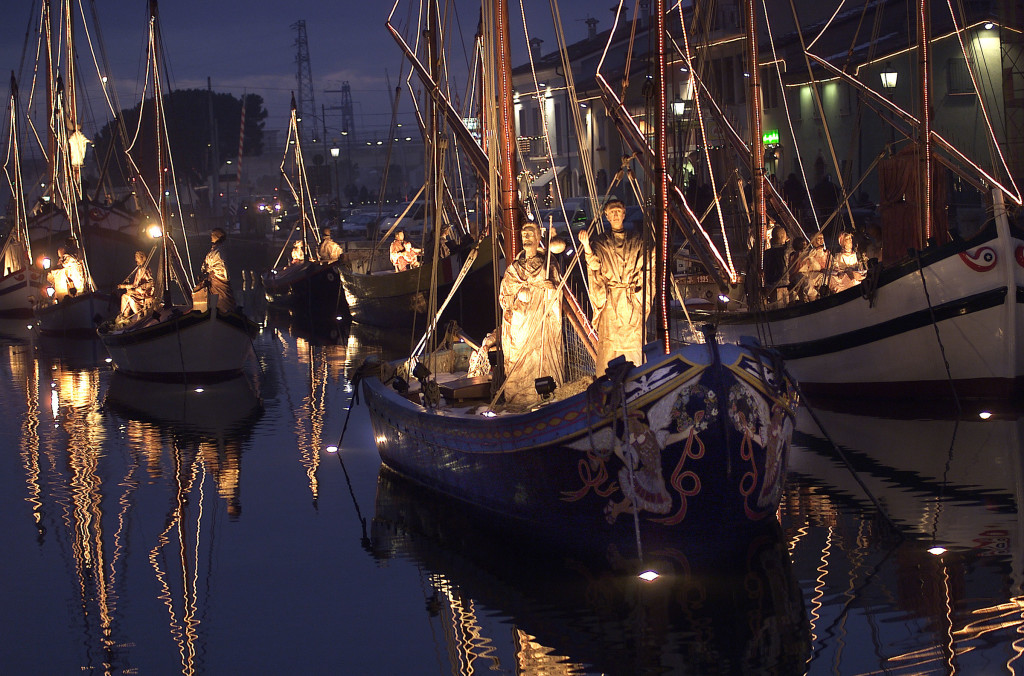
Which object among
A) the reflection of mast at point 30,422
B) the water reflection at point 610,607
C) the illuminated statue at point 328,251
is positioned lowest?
the water reflection at point 610,607

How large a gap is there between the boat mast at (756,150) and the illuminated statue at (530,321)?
6.64m

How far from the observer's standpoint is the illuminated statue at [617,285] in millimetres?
11836

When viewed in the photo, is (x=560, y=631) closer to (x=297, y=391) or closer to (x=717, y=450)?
(x=717, y=450)

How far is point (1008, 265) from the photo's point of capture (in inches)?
627

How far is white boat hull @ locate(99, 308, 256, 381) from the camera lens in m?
22.1

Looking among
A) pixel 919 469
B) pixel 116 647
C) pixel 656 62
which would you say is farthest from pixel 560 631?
pixel 919 469

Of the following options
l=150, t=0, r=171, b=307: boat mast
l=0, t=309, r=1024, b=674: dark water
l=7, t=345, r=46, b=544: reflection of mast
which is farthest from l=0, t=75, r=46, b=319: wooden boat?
l=0, t=309, r=1024, b=674: dark water

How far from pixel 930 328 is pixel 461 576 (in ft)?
29.8

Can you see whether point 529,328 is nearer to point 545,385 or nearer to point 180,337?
point 545,385

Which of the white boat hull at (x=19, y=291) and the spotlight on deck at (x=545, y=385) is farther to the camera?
the white boat hull at (x=19, y=291)

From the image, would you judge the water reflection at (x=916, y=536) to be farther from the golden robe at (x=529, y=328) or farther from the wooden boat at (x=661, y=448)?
the golden robe at (x=529, y=328)

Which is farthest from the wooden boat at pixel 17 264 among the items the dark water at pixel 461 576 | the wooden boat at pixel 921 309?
the wooden boat at pixel 921 309

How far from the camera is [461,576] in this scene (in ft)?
33.9

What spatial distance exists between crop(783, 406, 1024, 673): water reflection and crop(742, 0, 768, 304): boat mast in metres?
3.25
